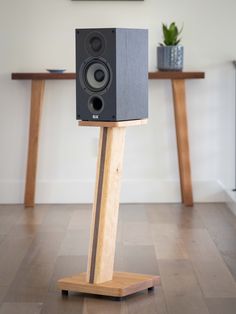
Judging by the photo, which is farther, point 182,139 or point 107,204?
point 182,139

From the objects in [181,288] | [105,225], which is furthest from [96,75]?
[181,288]

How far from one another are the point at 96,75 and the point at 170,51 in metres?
2.04

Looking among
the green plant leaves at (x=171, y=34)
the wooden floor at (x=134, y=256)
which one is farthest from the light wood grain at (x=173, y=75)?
the wooden floor at (x=134, y=256)

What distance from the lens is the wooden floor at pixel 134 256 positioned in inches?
122

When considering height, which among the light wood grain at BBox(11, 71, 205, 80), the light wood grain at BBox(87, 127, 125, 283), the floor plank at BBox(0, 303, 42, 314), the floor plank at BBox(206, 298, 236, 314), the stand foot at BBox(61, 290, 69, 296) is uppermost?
the light wood grain at BBox(11, 71, 205, 80)

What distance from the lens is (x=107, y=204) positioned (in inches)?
125

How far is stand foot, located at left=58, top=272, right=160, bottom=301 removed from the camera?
315 centimetres

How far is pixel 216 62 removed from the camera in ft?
17.6

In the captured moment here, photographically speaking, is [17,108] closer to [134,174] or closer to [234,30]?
[134,174]

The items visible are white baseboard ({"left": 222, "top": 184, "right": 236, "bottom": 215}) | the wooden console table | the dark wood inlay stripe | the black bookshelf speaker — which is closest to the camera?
the black bookshelf speaker

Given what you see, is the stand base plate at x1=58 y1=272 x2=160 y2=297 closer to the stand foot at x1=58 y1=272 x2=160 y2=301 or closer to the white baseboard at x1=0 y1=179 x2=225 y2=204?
the stand foot at x1=58 y1=272 x2=160 y2=301

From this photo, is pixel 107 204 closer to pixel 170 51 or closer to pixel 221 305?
pixel 221 305

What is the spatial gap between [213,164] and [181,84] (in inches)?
25.3

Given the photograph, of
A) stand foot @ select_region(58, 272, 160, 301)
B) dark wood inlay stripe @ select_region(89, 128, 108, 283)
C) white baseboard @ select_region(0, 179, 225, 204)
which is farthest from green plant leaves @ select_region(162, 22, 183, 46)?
stand foot @ select_region(58, 272, 160, 301)
